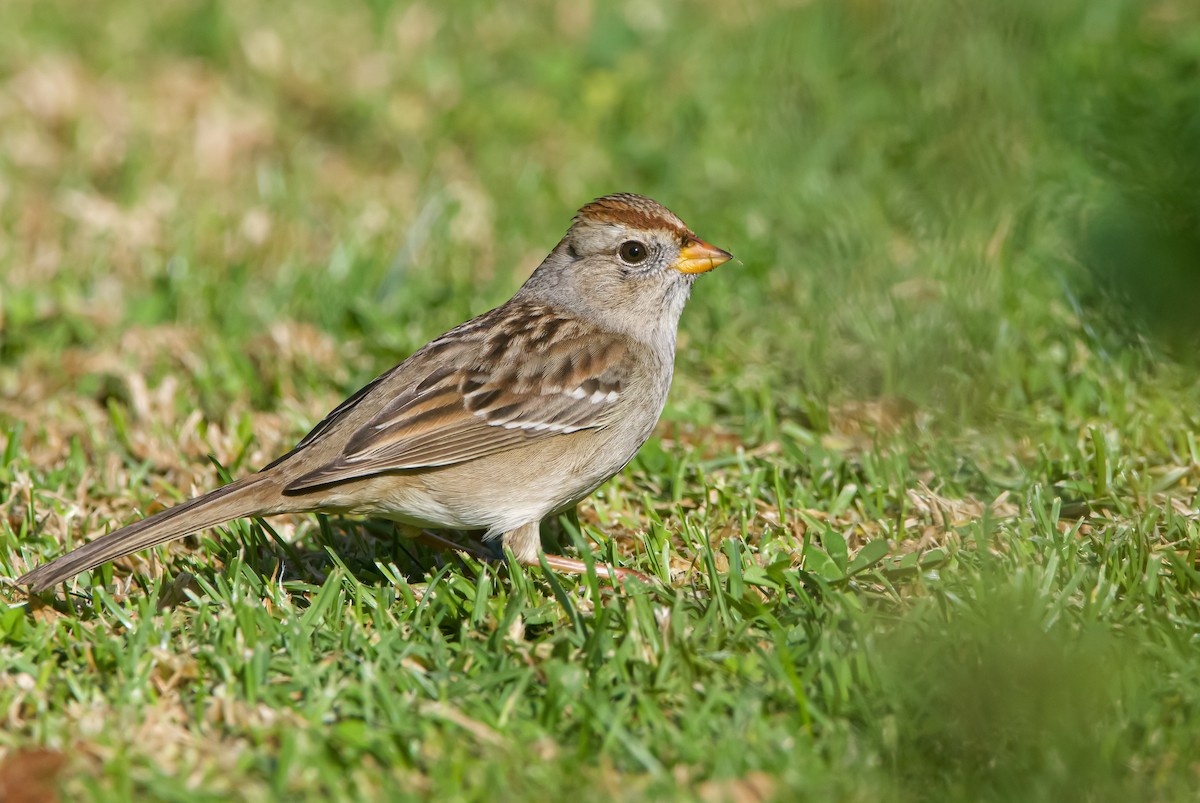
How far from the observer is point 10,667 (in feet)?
12.0

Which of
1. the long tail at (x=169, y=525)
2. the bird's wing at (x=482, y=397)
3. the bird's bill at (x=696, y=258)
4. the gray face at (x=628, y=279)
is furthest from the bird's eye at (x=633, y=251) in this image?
the long tail at (x=169, y=525)

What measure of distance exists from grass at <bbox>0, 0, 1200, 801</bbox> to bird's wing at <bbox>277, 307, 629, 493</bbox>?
0.41m

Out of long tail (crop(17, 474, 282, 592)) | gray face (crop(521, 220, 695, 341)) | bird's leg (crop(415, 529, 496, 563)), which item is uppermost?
gray face (crop(521, 220, 695, 341))

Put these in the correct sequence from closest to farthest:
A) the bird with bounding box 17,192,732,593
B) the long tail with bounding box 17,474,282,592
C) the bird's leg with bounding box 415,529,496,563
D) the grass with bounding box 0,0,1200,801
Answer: the grass with bounding box 0,0,1200,801 < the long tail with bounding box 17,474,282,592 < the bird with bounding box 17,192,732,593 < the bird's leg with bounding box 415,529,496,563

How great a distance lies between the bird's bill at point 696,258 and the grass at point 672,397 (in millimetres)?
315

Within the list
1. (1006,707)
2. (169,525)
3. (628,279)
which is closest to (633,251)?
(628,279)

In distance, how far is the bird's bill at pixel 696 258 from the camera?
4.99m

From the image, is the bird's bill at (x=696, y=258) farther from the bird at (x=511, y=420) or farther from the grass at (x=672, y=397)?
the grass at (x=672, y=397)

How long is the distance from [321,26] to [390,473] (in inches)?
209

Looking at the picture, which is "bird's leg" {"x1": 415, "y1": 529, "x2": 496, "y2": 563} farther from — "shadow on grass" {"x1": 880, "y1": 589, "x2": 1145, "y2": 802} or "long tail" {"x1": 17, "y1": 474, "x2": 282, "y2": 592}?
"shadow on grass" {"x1": 880, "y1": 589, "x2": 1145, "y2": 802}

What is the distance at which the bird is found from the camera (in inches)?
166

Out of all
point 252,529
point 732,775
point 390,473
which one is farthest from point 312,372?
point 732,775

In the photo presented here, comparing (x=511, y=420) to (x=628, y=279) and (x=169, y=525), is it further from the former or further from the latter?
(x=169, y=525)

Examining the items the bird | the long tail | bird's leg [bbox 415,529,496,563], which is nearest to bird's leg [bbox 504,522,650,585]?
the bird
